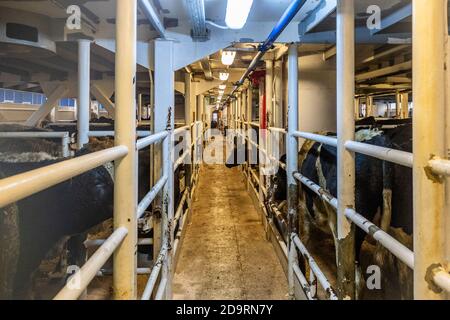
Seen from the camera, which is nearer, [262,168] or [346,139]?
[346,139]

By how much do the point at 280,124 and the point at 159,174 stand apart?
1997 millimetres

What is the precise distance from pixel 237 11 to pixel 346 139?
78 centimetres

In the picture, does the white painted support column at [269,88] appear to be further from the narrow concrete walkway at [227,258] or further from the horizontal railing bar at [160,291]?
the horizontal railing bar at [160,291]

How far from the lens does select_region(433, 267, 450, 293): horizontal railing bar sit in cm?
77

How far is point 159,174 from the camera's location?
2.40 meters

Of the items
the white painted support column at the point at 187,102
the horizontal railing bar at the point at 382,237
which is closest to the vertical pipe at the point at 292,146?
the horizontal railing bar at the point at 382,237

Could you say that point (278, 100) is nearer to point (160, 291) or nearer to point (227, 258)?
point (227, 258)

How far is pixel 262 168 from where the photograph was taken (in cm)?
430

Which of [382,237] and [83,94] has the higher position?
[83,94]

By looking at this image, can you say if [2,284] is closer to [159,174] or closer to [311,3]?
[159,174]

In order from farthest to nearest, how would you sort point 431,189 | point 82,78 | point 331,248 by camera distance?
point 331,248
point 82,78
point 431,189

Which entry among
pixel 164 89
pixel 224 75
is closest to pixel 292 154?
pixel 164 89

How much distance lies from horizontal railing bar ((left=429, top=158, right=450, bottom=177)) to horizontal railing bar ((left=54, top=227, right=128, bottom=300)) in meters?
0.77

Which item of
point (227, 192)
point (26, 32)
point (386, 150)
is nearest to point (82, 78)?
point (26, 32)
